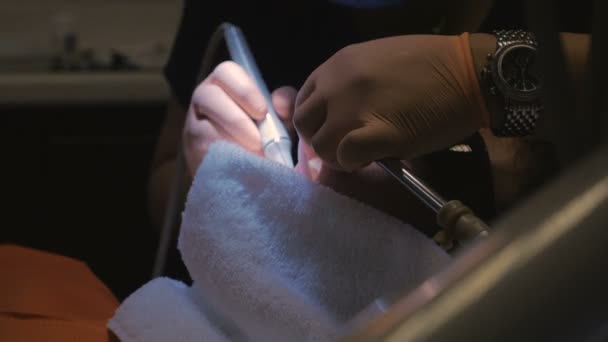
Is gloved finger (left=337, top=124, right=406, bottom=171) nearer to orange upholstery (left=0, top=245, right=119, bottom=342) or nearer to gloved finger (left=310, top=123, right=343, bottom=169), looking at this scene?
gloved finger (left=310, top=123, right=343, bottom=169)

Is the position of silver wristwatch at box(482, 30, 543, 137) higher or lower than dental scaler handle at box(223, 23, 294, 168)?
higher

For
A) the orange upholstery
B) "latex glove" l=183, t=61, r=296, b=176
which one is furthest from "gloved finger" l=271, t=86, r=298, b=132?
the orange upholstery

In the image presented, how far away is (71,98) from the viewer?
1.36m

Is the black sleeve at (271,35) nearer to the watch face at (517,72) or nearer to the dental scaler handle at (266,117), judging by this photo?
the dental scaler handle at (266,117)

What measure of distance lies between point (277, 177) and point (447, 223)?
18cm

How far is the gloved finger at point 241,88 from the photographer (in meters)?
0.67

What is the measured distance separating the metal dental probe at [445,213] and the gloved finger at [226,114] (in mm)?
194

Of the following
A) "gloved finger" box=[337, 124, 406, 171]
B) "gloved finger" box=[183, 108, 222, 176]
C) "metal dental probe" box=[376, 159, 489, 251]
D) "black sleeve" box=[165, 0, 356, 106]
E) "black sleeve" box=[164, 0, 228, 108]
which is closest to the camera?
"metal dental probe" box=[376, 159, 489, 251]

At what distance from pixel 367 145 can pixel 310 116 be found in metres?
0.08

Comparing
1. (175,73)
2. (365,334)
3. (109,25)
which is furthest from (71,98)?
(365,334)

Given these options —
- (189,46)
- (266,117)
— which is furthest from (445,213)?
(189,46)

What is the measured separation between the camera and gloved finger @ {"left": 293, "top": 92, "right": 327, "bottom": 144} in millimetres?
522

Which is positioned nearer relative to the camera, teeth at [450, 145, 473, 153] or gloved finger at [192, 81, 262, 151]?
teeth at [450, 145, 473, 153]

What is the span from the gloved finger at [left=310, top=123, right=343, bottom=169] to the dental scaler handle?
0.05m
